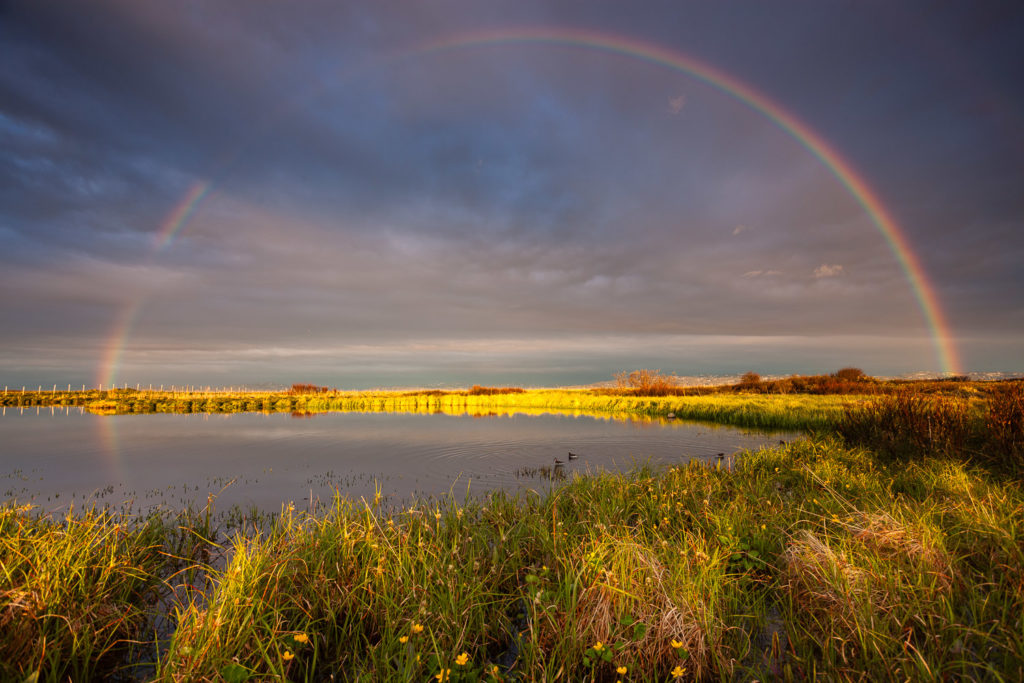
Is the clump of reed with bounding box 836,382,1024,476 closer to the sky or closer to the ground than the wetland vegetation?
closer to the sky

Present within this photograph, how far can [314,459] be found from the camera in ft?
64.8

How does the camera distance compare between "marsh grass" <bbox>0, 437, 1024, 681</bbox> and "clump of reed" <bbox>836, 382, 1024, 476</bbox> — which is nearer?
"marsh grass" <bbox>0, 437, 1024, 681</bbox>

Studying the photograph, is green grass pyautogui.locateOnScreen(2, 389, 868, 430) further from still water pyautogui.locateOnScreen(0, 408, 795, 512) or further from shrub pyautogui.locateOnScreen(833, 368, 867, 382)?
shrub pyautogui.locateOnScreen(833, 368, 867, 382)

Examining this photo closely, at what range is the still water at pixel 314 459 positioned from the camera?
13.2 metres

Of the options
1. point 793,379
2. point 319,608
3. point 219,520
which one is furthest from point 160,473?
point 793,379

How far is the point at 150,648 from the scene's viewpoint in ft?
17.0

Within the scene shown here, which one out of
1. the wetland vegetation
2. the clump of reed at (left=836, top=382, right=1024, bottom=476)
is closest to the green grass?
the clump of reed at (left=836, top=382, right=1024, bottom=476)

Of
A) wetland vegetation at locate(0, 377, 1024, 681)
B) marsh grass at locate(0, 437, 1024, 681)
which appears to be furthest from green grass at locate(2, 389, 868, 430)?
marsh grass at locate(0, 437, 1024, 681)

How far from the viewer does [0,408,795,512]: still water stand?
13242mm

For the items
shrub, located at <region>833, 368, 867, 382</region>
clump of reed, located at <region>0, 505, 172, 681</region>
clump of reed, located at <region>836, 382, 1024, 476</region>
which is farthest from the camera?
shrub, located at <region>833, 368, 867, 382</region>

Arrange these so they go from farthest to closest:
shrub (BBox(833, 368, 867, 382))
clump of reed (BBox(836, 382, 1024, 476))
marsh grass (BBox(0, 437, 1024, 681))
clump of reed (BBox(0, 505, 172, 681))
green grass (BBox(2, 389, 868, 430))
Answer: shrub (BBox(833, 368, 867, 382))
green grass (BBox(2, 389, 868, 430))
clump of reed (BBox(836, 382, 1024, 476))
clump of reed (BBox(0, 505, 172, 681))
marsh grass (BBox(0, 437, 1024, 681))

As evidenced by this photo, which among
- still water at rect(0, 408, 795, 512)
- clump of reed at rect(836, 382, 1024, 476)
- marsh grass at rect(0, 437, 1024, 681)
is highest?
clump of reed at rect(836, 382, 1024, 476)

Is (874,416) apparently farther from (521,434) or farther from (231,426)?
(231,426)

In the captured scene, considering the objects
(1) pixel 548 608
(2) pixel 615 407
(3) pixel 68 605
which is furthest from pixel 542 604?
(2) pixel 615 407
